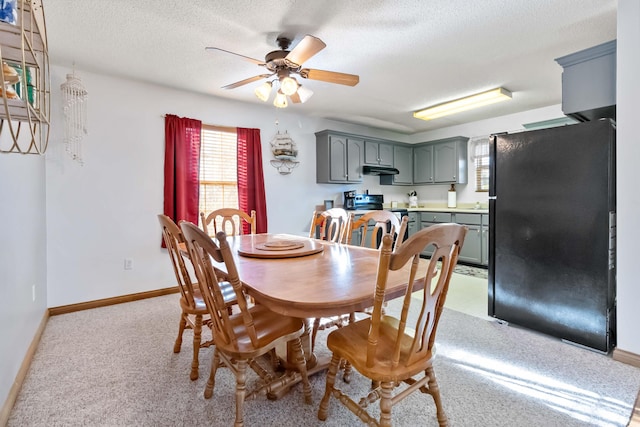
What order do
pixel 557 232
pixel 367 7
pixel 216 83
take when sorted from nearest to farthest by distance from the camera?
1. pixel 367 7
2. pixel 557 232
3. pixel 216 83

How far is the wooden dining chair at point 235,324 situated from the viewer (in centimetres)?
121

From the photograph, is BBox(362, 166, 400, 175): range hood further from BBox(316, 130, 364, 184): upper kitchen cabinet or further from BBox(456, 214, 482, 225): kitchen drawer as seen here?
BBox(456, 214, 482, 225): kitchen drawer

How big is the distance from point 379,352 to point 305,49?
183cm

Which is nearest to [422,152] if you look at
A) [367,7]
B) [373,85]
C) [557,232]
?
[373,85]

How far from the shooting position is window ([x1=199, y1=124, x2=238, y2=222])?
3.93m

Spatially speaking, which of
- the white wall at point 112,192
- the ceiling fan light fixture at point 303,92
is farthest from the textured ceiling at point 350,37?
the ceiling fan light fixture at point 303,92

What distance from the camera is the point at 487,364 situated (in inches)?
81.4

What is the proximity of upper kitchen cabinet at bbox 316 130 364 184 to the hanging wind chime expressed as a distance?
2917mm

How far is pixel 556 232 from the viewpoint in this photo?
7.86 feet

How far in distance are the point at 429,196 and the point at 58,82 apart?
567 centimetres

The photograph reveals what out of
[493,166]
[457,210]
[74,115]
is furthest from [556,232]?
[74,115]

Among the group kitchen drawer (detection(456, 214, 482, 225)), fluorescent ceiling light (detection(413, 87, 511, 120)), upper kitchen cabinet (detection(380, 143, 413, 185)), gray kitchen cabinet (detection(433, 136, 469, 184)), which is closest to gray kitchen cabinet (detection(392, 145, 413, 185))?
upper kitchen cabinet (detection(380, 143, 413, 185))

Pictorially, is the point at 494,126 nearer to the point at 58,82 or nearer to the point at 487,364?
the point at 487,364

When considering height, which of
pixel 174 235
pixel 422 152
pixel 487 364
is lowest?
pixel 487 364
